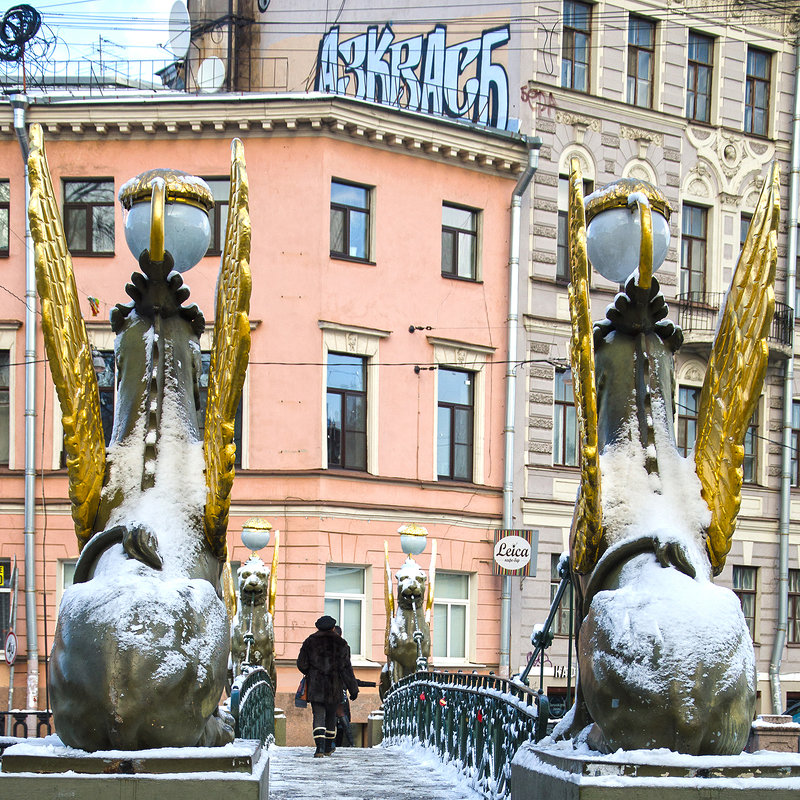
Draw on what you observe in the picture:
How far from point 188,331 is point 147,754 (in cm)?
221

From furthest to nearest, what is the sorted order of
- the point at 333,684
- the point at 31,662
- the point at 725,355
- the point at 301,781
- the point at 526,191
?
1. the point at 526,191
2. the point at 31,662
3. the point at 333,684
4. the point at 301,781
5. the point at 725,355

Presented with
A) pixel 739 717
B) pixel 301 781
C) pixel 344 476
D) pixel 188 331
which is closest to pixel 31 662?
pixel 344 476

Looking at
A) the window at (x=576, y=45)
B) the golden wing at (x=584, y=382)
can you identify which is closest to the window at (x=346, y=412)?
the window at (x=576, y=45)

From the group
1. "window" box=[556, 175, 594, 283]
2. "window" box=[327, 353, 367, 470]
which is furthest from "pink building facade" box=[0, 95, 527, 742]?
"window" box=[556, 175, 594, 283]

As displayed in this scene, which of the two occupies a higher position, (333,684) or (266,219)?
(266,219)

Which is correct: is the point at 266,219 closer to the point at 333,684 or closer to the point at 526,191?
the point at 526,191

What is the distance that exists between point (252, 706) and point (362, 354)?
46.1 ft

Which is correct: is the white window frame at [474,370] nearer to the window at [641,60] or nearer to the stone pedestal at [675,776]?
the window at [641,60]

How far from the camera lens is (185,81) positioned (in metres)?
27.9

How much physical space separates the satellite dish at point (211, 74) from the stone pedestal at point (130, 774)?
2364 cm

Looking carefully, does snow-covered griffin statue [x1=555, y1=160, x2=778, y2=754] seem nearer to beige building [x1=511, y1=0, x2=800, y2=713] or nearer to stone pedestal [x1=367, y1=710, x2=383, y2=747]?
stone pedestal [x1=367, y1=710, x2=383, y2=747]

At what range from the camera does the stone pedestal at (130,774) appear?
19.0 ft

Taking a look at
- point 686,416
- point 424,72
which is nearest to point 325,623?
point 686,416

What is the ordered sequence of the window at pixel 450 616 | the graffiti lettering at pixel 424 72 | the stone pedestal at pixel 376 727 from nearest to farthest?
A: the stone pedestal at pixel 376 727 < the window at pixel 450 616 < the graffiti lettering at pixel 424 72
